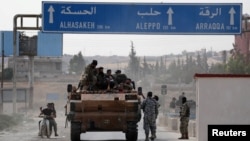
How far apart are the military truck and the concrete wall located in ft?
21.3

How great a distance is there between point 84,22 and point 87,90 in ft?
29.2

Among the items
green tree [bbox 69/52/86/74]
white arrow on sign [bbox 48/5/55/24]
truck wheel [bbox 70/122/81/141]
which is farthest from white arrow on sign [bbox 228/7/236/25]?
green tree [bbox 69/52/86/74]

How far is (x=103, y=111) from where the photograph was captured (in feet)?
75.6

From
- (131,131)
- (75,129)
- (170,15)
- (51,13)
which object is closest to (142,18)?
(170,15)

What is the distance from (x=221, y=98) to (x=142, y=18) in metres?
16.0

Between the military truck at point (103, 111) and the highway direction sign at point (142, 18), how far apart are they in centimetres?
933

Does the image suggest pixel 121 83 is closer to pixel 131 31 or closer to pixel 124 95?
pixel 124 95

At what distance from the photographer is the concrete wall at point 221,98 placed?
54.4 feet

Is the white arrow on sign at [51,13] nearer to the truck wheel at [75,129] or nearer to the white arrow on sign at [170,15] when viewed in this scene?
the white arrow on sign at [170,15]

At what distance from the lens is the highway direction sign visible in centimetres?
3206

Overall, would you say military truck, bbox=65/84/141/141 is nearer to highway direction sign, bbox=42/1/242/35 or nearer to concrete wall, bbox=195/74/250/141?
concrete wall, bbox=195/74/250/141

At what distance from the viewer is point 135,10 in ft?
106

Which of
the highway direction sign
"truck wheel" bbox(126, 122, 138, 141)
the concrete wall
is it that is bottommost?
"truck wheel" bbox(126, 122, 138, 141)

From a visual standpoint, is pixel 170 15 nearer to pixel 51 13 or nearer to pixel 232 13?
pixel 232 13
